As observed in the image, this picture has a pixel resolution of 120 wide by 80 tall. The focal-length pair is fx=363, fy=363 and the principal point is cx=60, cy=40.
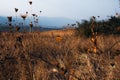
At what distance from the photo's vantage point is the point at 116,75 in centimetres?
620

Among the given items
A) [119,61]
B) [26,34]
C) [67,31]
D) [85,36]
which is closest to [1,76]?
[119,61]

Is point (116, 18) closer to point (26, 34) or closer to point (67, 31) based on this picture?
point (67, 31)

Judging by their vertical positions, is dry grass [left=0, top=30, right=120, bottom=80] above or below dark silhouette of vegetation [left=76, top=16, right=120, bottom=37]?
below

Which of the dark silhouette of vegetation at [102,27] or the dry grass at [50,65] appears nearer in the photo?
the dry grass at [50,65]

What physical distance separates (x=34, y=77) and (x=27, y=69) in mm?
548

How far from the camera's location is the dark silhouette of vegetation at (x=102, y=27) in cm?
1407

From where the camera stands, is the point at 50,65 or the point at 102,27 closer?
the point at 50,65

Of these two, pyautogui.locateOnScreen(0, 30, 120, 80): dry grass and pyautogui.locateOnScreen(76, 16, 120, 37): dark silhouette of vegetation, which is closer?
pyautogui.locateOnScreen(0, 30, 120, 80): dry grass

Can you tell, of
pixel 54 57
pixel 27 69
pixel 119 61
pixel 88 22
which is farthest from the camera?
pixel 88 22

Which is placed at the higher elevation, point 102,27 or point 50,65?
point 102,27

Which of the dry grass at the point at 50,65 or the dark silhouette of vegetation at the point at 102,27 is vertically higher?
the dark silhouette of vegetation at the point at 102,27

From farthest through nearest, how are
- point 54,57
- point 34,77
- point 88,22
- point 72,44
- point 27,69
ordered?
point 88,22, point 72,44, point 54,57, point 27,69, point 34,77

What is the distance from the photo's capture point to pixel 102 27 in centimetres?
1475

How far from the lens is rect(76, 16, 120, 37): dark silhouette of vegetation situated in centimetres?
1407
